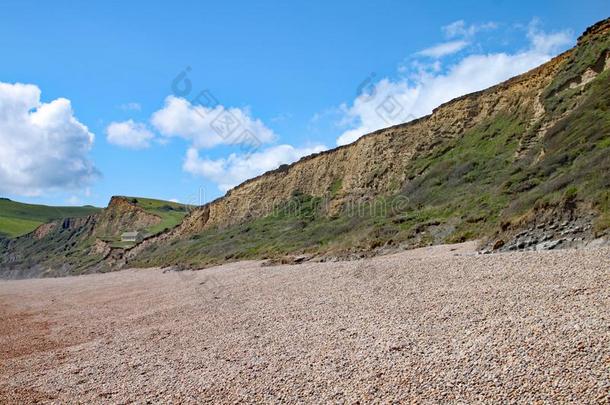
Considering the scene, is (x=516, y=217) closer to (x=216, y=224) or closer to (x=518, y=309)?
(x=518, y=309)

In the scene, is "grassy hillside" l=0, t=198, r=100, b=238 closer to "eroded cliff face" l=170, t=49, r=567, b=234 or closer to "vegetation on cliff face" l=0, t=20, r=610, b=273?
"vegetation on cliff face" l=0, t=20, r=610, b=273

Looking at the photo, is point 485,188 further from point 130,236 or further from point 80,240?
point 80,240

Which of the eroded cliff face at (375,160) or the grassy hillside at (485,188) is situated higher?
the eroded cliff face at (375,160)

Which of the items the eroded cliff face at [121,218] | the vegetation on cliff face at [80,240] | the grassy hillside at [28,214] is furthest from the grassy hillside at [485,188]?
the grassy hillside at [28,214]

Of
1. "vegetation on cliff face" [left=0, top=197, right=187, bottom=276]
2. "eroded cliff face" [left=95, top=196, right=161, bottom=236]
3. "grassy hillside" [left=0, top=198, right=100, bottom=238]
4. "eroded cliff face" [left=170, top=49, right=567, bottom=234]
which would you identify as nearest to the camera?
"eroded cliff face" [left=170, top=49, right=567, bottom=234]

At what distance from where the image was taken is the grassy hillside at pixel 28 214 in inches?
5170

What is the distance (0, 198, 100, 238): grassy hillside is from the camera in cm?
13131

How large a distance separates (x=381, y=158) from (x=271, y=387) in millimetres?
41639

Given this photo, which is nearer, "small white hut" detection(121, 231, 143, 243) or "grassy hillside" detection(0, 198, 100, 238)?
"small white hut" detection(121, 231, 143, 243)

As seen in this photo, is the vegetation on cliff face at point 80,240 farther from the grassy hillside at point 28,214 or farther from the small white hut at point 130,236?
the grassy hillside at point 28,214

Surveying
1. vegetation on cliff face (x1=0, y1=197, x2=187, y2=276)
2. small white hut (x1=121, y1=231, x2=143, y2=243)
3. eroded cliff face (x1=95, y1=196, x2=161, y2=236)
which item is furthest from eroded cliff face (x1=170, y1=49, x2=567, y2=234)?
eroded cliff face (x1=95, y1=196, x2=161, y2=236)

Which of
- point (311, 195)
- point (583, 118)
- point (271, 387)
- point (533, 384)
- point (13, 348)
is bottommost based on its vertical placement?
point (533, 384)

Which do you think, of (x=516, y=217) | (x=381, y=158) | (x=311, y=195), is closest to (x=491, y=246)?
(x=516, y=217)

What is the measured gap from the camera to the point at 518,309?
8469 millimetres
